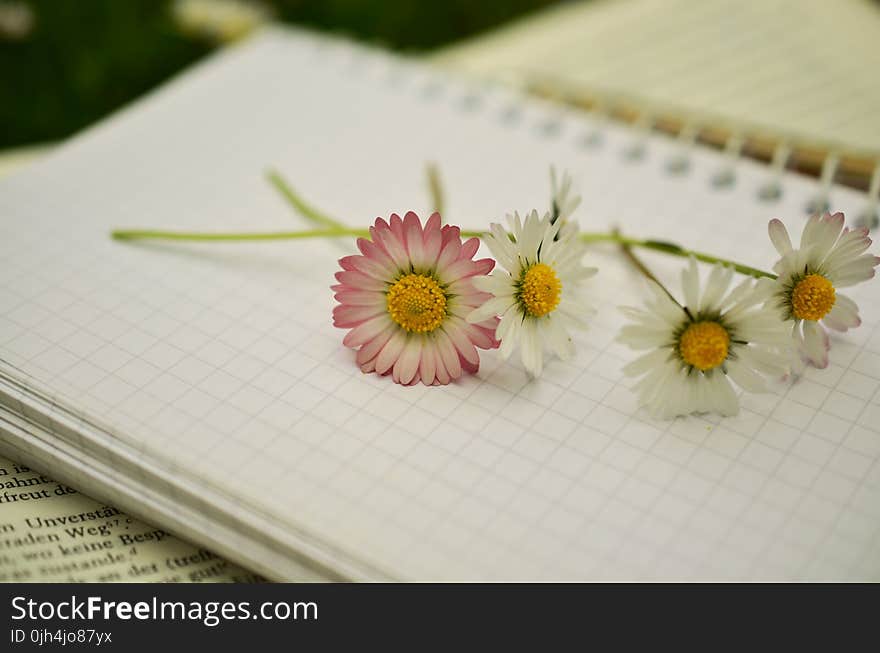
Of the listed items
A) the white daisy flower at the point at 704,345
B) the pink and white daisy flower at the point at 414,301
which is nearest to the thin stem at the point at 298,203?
the pink and white daisy flower at the point at 414,301

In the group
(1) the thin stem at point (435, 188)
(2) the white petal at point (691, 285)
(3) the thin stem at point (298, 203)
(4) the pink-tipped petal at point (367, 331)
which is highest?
(2) the white petal at point (691, 285)

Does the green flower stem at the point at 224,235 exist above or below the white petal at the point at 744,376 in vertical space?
below

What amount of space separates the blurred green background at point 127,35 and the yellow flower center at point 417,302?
2.17ft

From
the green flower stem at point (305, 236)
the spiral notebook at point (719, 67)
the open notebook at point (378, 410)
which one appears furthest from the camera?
the spiral notebook at point (719, 67)

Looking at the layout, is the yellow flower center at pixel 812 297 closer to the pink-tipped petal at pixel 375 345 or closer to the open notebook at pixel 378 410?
the open notebook at pixel 378 410

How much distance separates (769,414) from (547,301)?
14 centimetres

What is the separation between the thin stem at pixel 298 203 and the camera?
0.66 m

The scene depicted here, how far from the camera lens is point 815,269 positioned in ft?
1.58

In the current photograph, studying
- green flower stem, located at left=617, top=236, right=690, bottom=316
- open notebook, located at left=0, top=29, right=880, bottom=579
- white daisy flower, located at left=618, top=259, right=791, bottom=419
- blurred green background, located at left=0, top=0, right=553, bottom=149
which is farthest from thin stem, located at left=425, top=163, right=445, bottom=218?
blurred green background, located at left=0, top=0, right=553, bottom=149

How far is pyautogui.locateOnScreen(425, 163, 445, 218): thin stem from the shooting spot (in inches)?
26.4

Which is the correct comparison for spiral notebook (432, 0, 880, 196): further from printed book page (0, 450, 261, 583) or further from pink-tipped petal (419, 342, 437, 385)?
printed book page (0, 450, 261, 583)

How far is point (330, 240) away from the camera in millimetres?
634

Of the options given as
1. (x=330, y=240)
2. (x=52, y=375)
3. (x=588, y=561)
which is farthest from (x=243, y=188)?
(x=588, y=561)

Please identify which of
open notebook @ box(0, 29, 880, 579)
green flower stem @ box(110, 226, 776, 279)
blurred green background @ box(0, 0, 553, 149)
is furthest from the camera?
blurred green background @ box(0, 0, 553, 149)
